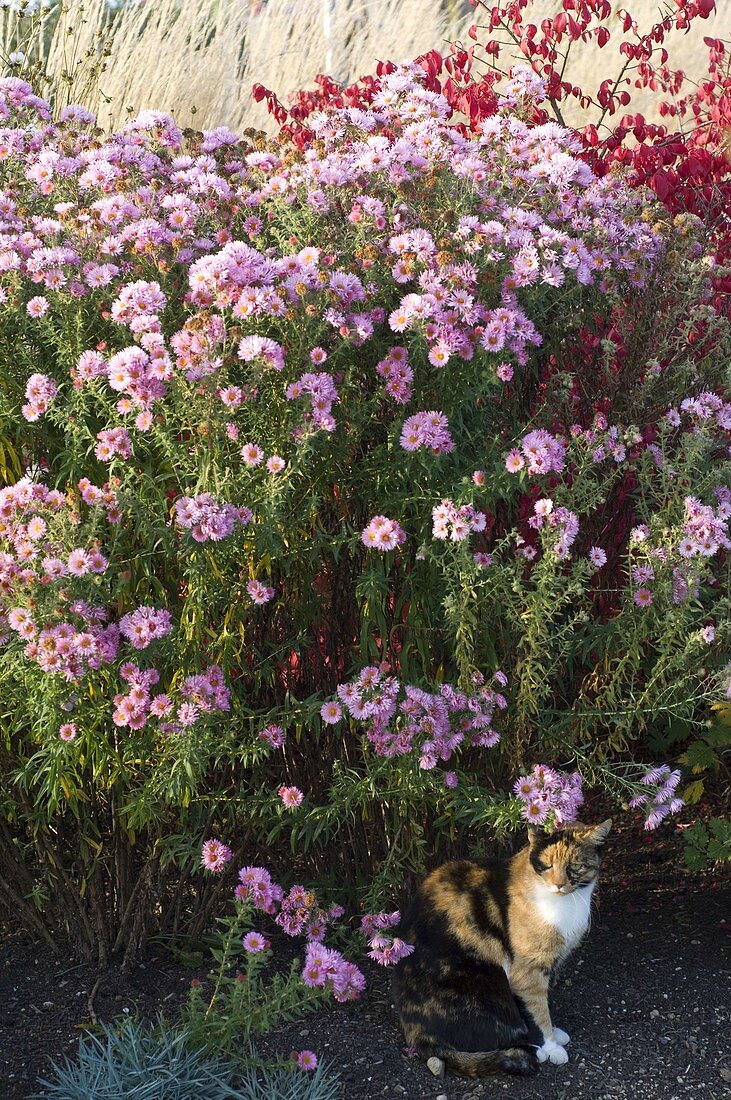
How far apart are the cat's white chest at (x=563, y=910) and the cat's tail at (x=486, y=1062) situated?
0.30 metres

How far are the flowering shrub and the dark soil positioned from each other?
0.19m

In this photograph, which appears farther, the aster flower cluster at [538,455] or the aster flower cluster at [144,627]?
the aster flower cluster at [538,455]

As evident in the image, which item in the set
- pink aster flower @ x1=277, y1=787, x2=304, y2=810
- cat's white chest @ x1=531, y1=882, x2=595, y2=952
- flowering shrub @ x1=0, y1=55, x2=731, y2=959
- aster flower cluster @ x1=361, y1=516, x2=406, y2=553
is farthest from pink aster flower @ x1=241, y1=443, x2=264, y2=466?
cat's white chest @ x1=531, y1=882, x2=595, y2=952

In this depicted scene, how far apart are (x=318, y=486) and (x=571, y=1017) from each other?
1.64m

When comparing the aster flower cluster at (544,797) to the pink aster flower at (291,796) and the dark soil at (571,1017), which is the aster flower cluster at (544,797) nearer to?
the pink aster flower at (291,796)

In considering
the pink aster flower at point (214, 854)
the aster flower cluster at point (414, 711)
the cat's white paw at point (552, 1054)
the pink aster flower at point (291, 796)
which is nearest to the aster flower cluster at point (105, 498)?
the aster flower cluster at point (414, 711)

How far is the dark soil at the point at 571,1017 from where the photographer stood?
2996mm

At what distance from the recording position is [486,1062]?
2996mm

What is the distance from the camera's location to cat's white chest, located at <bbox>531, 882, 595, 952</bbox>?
10.0ft

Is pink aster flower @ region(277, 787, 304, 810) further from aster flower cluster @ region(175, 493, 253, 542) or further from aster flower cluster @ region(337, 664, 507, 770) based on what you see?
aster flower cluster @ region(175, 493, 253, 542)

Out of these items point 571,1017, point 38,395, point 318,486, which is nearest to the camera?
point 38,395

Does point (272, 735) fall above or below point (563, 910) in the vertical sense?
above

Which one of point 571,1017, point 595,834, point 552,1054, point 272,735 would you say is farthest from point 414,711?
point 571,1017

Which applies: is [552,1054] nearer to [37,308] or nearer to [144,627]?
[144,627]
